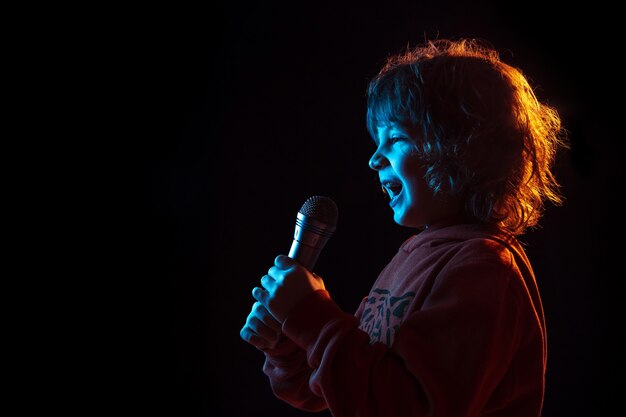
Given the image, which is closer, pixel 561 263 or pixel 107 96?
pixel 107 96

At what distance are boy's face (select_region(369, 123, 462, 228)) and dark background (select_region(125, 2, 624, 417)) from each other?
26.6 inches

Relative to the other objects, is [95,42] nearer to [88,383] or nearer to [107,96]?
[107,96]

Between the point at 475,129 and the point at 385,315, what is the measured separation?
256 millimetres

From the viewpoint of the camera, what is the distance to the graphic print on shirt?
71 cm

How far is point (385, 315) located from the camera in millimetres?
743

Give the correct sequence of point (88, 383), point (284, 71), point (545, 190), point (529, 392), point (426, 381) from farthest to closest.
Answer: point (284, 71) → point (88, 383) → point (545, 190) → point (529, 392) → point (426, 381)

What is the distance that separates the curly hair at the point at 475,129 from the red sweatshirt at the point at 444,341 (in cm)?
6

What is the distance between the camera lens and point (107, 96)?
1.39 meters

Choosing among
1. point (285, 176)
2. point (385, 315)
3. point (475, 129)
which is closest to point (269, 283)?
point (385, 315)

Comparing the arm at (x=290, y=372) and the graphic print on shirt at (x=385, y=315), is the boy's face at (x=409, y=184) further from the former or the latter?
the arm at (x=290, y=372)

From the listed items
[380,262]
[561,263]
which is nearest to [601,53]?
[561,263]

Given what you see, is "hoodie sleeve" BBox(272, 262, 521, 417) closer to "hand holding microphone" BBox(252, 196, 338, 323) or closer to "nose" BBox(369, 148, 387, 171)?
"hand holding microphone" BBox(252, 196, 338, 323)

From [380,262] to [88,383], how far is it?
737mm

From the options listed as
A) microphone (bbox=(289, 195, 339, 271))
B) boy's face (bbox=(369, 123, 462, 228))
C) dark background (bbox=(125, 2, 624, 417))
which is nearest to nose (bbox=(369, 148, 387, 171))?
boy's face (bbox=(369, 123, 462, 228))
